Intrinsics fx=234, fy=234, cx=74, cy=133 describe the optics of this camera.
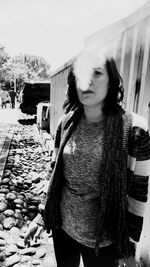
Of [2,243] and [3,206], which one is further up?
[3,206]

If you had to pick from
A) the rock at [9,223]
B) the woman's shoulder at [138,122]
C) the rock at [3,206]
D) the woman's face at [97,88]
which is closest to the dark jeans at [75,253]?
the woman's shoulder at [138,122]

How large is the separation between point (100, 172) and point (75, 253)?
745mm

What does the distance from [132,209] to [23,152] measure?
602cm

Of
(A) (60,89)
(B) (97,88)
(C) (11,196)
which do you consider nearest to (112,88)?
(B) (97,88)

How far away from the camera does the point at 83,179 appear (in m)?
1.44

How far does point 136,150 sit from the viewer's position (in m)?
1.27

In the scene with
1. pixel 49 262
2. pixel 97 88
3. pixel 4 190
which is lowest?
pixel 49 262

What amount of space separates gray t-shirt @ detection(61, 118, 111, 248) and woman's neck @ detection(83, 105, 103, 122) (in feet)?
0.14

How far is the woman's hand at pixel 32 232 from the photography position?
2991mm

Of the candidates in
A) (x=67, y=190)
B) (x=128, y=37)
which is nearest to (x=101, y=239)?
(x=67, y=190)

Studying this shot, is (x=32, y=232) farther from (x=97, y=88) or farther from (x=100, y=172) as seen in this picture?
(x=97, y=88)

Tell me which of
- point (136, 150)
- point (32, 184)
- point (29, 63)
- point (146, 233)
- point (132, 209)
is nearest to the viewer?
point (136, 150)

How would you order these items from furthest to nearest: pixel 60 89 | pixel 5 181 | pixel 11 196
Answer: pixel 60 89 → pixel 5 181 → pixel 11 196

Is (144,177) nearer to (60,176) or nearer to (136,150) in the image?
(136,150)
